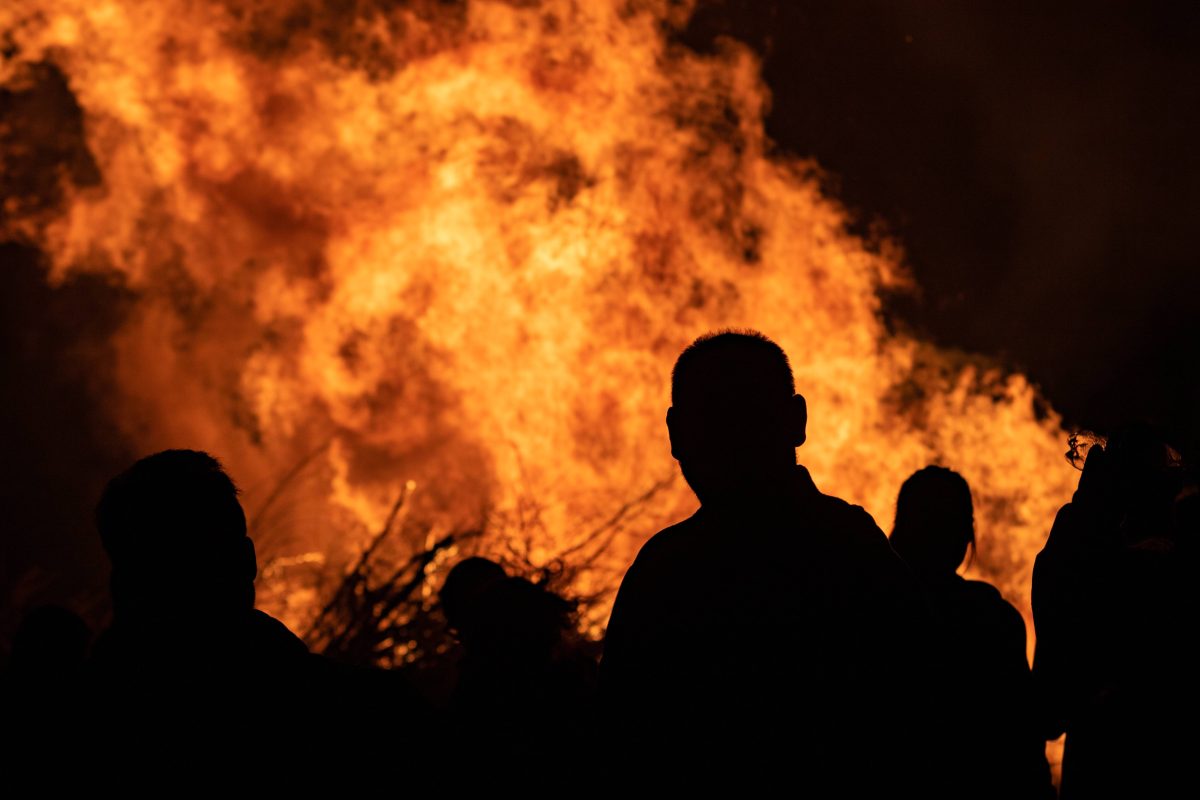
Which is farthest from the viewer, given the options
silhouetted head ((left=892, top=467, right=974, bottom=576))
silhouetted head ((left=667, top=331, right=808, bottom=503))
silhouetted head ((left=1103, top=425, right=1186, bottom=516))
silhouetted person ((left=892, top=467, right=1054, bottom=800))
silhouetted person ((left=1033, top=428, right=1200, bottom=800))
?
silhouetted head ((left=892, top=467, right=974, bottom=576))

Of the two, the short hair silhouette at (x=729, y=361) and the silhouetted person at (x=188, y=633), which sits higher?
the short hair silhouette at (x=729, y=361)

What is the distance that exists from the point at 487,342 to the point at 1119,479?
10878 mm

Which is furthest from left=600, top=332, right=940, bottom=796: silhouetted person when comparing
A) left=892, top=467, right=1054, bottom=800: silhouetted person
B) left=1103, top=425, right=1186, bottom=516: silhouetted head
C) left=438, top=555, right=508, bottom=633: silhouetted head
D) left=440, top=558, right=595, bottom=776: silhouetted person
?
left=438, top=555, right=508, bottom=633: silhouetted head

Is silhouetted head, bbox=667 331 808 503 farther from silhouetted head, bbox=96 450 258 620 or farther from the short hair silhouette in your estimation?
silhouetted head, bbox=96 450 258 620

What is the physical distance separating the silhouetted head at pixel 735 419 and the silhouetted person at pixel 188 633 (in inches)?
36.3

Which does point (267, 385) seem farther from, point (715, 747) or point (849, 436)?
point (715, 747)

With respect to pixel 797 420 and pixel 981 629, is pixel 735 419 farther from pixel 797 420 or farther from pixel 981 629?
pixel 981 629

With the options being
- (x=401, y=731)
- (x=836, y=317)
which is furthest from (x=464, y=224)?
(x=401, y=731)

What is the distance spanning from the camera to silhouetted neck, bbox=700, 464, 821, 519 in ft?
7.73

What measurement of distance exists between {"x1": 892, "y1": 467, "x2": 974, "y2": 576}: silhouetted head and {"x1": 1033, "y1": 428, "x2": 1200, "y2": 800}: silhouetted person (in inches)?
32.4

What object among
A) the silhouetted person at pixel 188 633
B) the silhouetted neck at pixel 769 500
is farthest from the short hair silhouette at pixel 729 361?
the silhouetted person at pixel 188 633

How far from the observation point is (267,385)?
15.0 meters

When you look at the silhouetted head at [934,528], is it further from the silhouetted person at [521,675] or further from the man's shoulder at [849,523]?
the man's shoulder at [849,523]

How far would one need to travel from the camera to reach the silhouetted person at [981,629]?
320cm
